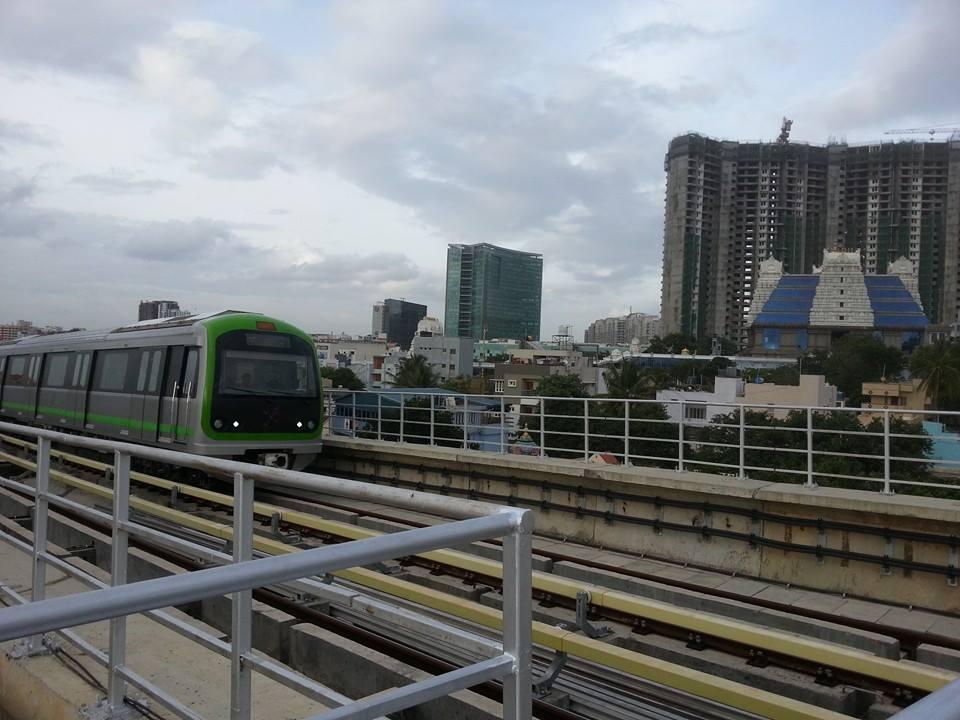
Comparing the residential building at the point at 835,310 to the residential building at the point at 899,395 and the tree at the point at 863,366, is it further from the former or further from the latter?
the residential building at the point at 899,395

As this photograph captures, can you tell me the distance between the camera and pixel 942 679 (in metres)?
5.32

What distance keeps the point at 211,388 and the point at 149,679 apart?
9658 mm

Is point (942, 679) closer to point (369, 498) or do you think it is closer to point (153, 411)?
point (369, 498)

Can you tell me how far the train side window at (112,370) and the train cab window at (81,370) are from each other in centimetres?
49

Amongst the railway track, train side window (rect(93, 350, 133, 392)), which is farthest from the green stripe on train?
the railway track

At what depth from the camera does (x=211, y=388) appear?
13.5 m

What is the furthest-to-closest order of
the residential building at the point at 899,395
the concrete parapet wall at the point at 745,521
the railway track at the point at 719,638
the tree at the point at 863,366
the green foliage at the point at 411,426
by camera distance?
the tree at the point at 863,366 → the residential building at the point at 899,395 → the green foliage at the point at 411,426 → the concrete parapet wall at the point at 745,521 → the railway track at the point at 719,638

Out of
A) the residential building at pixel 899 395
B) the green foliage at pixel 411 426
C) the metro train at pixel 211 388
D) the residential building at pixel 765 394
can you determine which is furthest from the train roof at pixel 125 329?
the residential building at pixel 899 395

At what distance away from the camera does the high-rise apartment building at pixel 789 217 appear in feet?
535

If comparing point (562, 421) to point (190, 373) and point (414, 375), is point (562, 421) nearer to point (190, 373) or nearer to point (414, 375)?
point (190, 373)

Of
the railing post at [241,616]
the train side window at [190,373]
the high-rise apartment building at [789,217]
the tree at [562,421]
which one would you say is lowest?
the tree at [562,421]

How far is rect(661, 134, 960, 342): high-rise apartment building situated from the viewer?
163000 millimetres

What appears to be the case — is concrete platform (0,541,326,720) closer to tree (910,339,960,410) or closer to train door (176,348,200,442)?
train door (176,348,200,442)

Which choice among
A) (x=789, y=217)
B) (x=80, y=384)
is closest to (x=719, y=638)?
(x=80, y=384)
